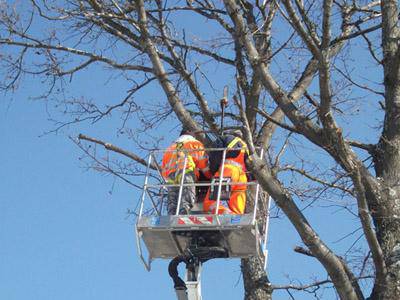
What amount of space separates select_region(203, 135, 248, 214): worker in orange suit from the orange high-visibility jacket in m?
0.13

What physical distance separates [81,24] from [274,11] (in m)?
2.34

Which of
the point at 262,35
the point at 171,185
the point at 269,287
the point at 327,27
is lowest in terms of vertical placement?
the point at 269,287

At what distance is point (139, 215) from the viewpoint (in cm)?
923

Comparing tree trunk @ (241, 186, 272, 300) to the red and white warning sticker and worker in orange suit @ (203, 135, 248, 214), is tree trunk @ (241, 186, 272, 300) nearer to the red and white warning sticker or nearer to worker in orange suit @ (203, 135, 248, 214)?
worker in orange suit @ (203, 135, 248, 214)

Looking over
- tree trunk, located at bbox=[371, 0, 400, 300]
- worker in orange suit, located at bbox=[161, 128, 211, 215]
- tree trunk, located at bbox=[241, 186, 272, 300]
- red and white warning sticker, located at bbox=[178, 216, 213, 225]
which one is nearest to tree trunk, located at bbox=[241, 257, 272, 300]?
tree trunk, located at bbox=[241, 186, 272, 300]

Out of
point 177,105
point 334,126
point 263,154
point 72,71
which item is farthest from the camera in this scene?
point 72,71

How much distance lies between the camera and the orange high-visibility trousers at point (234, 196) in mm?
9336

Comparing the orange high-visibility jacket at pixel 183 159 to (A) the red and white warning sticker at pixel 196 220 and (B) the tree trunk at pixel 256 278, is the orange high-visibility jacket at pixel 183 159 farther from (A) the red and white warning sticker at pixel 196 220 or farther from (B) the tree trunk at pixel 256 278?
(B) the tree trunk at pixel 256 278

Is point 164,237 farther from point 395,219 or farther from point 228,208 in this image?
point 395,219

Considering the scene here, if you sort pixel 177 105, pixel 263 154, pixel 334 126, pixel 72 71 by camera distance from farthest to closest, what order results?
pixel 72 71 < pixel 177 105 < pixel 263 154 < pixel 334 126

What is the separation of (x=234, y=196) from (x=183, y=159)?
0.66 m

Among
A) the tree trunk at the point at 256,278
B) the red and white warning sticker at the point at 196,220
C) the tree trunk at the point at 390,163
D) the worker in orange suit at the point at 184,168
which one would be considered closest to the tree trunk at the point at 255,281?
the tree trunk at the point at 256,278

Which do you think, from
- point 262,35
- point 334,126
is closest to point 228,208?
point 334,126

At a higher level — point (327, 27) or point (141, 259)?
point (327, 27)
